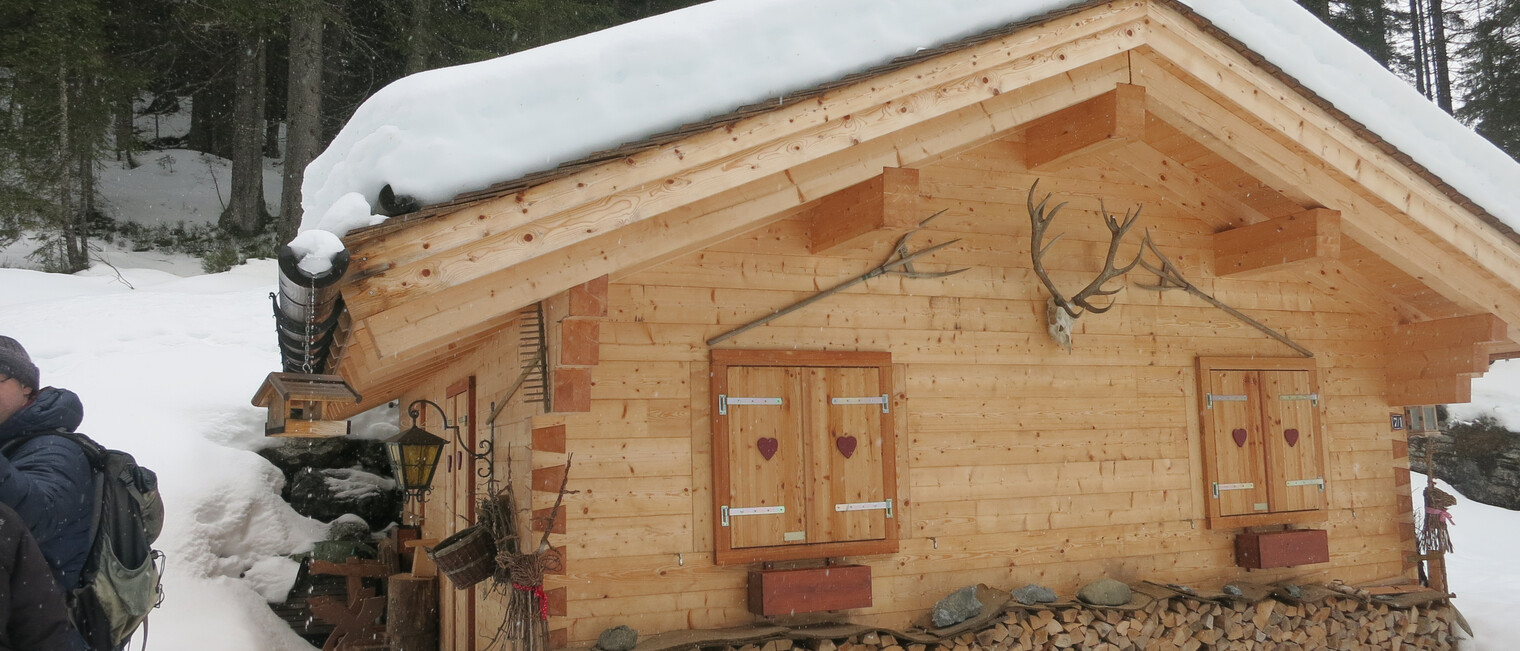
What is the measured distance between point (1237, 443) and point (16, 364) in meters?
6.41

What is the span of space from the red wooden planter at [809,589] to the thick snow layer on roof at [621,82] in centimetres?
234

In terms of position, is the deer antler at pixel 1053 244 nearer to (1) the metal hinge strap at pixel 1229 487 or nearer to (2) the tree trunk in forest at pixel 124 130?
(1) the metal hinge strap at pixel 1229 487

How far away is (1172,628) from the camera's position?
589 cm

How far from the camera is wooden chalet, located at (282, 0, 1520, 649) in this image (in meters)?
4.34

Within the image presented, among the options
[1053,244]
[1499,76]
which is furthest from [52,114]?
[1499,76]

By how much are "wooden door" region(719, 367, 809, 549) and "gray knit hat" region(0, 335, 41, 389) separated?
302 centimetres

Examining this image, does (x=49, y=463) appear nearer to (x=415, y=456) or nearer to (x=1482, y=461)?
(x=415, y=456)

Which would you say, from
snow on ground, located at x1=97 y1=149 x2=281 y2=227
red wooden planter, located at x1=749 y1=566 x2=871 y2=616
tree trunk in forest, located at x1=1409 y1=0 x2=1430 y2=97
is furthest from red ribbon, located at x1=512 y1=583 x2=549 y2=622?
tree trunk in forest, located at x1=1409 y1=0 x2=1430 y2=97

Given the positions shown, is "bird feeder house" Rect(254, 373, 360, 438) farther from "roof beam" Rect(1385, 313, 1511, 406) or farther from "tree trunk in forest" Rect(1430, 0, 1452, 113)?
"tree trunk in forest" Rect(1430, 0, 1452, 113)

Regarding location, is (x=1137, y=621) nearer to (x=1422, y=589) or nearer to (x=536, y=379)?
(x=1422, y=589)

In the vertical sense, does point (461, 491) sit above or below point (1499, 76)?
below

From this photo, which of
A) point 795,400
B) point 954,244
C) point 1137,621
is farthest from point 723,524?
point 1137,621

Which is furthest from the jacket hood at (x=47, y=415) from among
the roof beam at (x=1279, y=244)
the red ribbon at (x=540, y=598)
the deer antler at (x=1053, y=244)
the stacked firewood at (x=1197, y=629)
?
the roof beam at (x=1279, y=244)

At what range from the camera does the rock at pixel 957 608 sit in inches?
210
